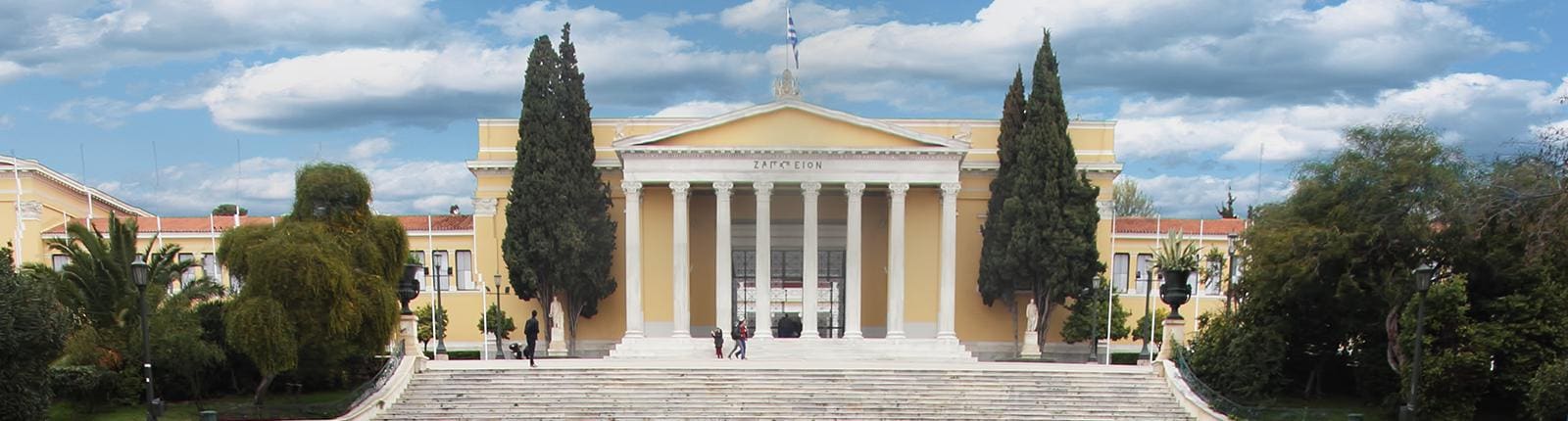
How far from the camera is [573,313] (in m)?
35.5

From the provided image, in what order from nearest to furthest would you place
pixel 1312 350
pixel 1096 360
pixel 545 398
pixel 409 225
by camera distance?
pixel 545 398 < pixel 1312 350 < pixel 1096 360 < pixel 409 225

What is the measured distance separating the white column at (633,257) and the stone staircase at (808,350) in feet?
1.81

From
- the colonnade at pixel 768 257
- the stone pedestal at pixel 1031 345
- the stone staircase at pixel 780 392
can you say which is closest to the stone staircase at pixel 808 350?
the colonnade at pixel 768 257

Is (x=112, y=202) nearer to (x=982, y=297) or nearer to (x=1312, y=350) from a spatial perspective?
(x=982, y=297)

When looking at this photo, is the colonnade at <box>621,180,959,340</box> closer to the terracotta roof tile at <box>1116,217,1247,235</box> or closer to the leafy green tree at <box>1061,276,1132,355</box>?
the leafy green tree at <box>1061,276,1132,355</box>

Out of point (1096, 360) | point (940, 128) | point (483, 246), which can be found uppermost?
point (940, 128)

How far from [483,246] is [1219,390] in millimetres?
25071

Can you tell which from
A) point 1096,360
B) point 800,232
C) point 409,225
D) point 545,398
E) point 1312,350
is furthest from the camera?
point 409,225

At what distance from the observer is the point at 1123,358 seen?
35625mm

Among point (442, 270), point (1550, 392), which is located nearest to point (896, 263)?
point (1550, 392)

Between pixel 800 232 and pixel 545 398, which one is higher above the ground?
pixel 800 232

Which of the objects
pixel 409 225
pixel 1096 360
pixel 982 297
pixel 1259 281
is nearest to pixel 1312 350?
pixel 1259 281

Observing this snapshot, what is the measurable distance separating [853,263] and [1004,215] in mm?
5184

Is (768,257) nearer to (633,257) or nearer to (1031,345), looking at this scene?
(633,257)
